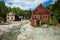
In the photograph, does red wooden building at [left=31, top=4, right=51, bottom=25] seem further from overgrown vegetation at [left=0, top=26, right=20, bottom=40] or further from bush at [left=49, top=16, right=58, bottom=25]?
overgrown vegetation at [left=0, top=26, right=20, bottom=40]

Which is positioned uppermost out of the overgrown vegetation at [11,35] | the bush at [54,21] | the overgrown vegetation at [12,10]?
the overgrown vegetation at [12,10]

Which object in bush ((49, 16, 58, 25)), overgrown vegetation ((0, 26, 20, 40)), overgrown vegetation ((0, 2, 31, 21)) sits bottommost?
overgrown vegetation ((0, 26, 20, 40))

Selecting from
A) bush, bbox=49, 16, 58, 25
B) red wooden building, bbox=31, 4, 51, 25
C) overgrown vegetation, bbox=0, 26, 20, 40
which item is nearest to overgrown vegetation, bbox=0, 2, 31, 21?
red wooden building, bbox=31, 4, 51, 25

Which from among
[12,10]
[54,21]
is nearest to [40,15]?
[54,21]

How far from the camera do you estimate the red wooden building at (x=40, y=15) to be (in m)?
1.65

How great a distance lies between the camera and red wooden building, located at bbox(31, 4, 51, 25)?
1646mm

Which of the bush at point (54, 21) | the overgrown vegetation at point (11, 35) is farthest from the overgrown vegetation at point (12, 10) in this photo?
the bush at point (54, 21)

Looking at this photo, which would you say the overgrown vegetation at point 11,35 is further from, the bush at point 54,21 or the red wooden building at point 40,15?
the bush at point 54,21

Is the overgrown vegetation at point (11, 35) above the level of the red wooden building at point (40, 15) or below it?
below

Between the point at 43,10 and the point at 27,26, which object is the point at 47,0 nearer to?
the point at 43,10

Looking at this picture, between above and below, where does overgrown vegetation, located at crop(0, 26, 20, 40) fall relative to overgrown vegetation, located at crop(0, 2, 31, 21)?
below

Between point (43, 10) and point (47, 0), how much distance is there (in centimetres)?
16

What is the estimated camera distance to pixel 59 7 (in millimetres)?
1659

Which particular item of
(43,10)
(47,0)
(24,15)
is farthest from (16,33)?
(47,0)
